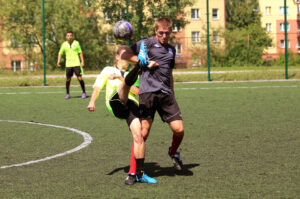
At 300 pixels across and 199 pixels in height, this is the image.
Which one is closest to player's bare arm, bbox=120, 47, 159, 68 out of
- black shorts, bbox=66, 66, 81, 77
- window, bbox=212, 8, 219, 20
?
black shorts, bbox=66, 66, 81, 77

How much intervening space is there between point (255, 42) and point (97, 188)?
77.9 feet

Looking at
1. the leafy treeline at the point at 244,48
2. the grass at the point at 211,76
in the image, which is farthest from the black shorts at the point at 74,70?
the leafy treeline at the point at 244,48

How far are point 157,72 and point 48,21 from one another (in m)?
37.8

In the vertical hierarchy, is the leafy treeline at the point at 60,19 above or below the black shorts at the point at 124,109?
above

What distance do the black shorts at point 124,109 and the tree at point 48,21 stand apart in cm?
3340

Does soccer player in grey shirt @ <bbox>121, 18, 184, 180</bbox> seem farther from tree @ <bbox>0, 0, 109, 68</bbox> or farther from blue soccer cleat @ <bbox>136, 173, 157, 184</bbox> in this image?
tree @ <bbox>0, 0, 109, 68</bbox>

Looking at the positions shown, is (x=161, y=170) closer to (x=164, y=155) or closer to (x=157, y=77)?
(x=164, y=155)

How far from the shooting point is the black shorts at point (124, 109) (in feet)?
18.3

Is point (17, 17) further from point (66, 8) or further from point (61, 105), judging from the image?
point (61, 105)

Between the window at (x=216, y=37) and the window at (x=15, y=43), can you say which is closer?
the window at (x=216, y=37)

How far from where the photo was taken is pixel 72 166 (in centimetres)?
650

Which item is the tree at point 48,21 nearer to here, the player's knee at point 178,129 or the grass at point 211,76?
the grass at point 211,76

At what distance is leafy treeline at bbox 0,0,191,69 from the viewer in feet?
117

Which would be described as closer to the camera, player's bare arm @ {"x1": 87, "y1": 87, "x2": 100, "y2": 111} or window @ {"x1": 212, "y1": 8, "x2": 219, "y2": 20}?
player's bare arm @ {"x1": 87, "y1": 87, "x2": 100, "y2": 111}
